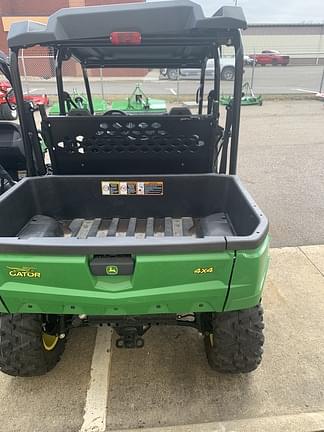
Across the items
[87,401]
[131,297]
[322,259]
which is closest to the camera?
[131,297]

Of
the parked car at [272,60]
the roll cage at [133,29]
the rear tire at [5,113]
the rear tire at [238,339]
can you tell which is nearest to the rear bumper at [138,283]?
the rear tire at [238,339]

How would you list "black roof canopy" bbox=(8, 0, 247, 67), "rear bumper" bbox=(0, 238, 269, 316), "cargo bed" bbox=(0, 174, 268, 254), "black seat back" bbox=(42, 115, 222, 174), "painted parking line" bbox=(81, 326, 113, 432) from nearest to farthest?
"rear bumper" bbox=(0, 238, 269, 316) < "black roof canopy" bbox=(8, 0, 247, 67) < "painted parking line" bbox=(81, 326, 113, 432) < "cargo bed" bbox=(0, 174, 268, 254) < "black seat back" bbox=(42, 115, 222, 174)

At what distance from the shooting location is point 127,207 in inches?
120

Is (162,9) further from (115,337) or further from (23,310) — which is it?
(115,337)

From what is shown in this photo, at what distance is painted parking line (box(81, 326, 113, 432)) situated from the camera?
86.7 inches

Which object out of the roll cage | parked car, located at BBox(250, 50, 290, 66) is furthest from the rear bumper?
parked car, located at BBox(250, 50, 290, 66)

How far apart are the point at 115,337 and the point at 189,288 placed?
125 centimetres

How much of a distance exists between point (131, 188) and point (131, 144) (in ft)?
1.37

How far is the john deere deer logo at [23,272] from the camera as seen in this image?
1.78 m

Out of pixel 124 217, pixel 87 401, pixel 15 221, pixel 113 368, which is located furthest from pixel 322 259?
pixel 15 221

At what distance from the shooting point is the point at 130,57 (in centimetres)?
383

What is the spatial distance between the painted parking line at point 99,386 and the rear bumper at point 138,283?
759mm

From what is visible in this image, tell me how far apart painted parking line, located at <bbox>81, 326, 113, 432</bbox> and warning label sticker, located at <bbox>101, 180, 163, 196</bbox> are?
103 cm

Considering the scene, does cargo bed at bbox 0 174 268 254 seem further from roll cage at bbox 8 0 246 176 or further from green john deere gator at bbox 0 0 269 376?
roll cage at bbox 8 0 246 176
